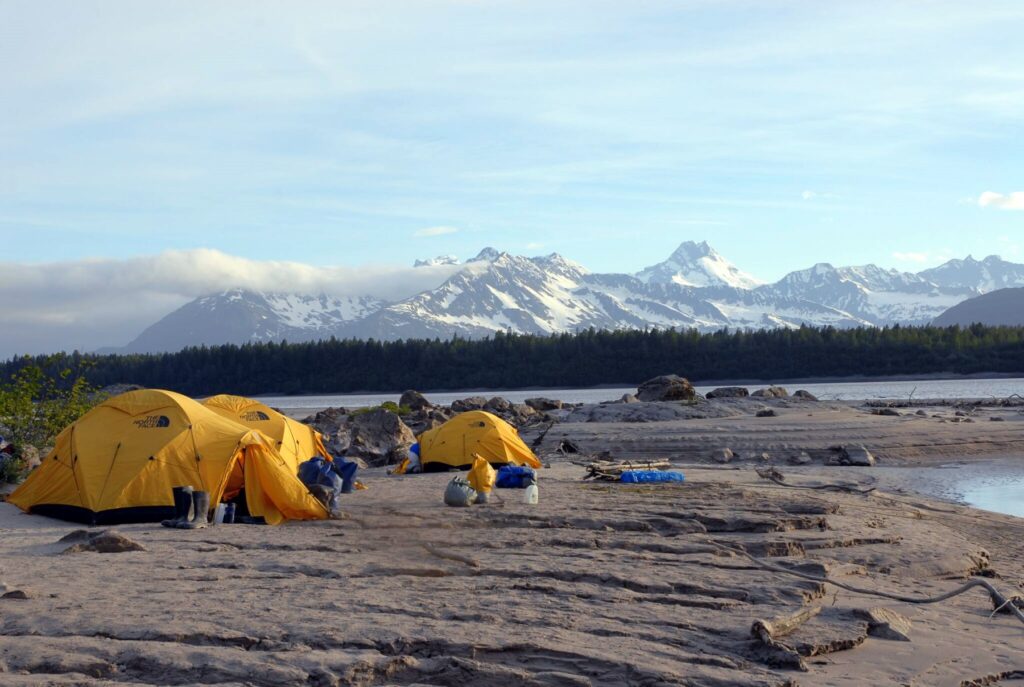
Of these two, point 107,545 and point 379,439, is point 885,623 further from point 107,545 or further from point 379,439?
point 379,439

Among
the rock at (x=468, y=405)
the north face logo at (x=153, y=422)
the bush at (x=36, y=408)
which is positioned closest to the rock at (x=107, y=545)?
the north face logo at (x=153, y=422)

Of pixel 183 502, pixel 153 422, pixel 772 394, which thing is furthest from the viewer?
pixel 772 394

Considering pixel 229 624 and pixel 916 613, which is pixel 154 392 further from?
pixel 916 613

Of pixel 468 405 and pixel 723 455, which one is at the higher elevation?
pixel 468 405

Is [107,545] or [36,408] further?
[36,408]

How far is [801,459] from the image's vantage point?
29.3m

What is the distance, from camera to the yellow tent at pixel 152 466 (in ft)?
53.3

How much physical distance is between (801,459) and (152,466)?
18.6 metres

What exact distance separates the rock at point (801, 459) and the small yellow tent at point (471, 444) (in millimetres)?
8129

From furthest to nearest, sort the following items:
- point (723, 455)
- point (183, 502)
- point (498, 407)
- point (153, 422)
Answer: point (498, 407), point (723, 455), point (153, 422), point (183, 502)

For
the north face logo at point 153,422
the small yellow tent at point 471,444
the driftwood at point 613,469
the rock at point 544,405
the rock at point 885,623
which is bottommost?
the rock at point 885,623

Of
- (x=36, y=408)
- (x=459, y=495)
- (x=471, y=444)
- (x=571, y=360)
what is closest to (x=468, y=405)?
(x=471, y=444)

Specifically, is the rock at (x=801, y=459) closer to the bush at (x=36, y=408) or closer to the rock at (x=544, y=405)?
the bush at (x=36, y=408)

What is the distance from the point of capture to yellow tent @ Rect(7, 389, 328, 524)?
16250mm
